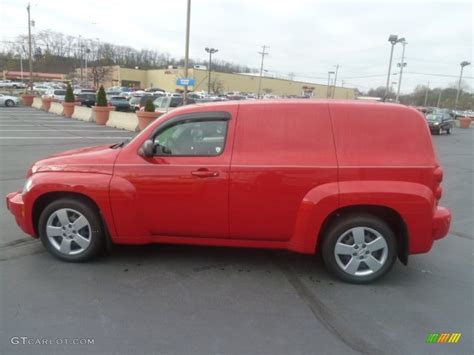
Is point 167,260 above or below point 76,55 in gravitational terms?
below

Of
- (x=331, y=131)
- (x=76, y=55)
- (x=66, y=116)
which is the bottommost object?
(x=66, y=116)

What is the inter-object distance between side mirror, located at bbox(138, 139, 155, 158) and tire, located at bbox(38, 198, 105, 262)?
2.75 feet

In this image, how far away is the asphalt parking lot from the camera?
2.80 meters

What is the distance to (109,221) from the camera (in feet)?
12.6

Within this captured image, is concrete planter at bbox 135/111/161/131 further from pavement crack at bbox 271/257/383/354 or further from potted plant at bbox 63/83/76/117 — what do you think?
pavement crack at bbox 271/257/383/354

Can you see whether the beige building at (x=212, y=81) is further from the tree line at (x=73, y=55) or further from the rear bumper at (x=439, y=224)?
the rear bumper at (x=439, y=224)

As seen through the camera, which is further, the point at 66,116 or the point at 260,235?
the point at 66,116

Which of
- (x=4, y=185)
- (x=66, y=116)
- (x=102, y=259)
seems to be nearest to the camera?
(x=102, y=259)

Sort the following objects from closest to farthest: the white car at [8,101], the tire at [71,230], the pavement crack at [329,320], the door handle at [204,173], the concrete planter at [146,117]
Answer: the pavement crack at [329,320] → the door handle at [204,173] → the tire at [71,230] → the concrete planter at [146,117] → the white car at [8,101]

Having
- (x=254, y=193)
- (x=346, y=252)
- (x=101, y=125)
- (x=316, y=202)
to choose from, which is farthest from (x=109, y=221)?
(x=101, y=125)

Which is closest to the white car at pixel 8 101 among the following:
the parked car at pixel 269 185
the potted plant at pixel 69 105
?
the potted plant at pixel 69 105

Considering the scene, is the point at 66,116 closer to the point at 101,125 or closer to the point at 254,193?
the point at 101,125

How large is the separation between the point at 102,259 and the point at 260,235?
1.79m

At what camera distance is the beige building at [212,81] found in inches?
3794
